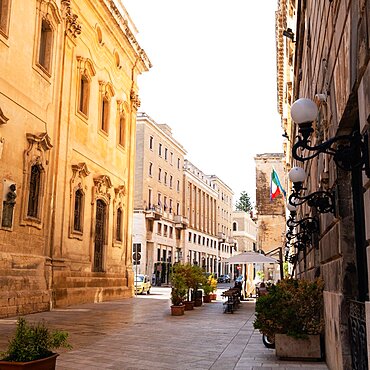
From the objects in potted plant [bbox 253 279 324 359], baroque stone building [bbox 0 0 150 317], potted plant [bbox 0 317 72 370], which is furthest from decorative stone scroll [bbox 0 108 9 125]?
potted plant [bbox 0 317 72 370]

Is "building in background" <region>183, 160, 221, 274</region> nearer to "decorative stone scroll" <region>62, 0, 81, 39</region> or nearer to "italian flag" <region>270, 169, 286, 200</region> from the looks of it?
"italian flag" <region>270, 169, 286, 200</region>

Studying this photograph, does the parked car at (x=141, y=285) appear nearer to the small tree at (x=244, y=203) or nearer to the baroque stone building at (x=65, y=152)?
the baroque stone building at (x=65, y=152)

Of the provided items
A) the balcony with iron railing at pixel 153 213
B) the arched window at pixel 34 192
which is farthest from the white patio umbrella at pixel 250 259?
the balcony with iron railing at pixel 153 213

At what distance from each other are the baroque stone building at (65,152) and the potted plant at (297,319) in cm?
926

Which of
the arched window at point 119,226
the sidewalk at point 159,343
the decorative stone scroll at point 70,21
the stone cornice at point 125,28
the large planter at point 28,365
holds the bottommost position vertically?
the sidewalk at point 159,343

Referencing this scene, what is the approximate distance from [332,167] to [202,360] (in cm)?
411

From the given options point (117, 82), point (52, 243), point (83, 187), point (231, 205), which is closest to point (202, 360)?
point (52, 243)

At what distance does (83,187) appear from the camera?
73.5 feet

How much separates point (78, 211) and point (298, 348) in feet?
50.7

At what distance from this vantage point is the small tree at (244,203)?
119 m

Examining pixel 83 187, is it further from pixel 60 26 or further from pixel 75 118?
pixel 60 26

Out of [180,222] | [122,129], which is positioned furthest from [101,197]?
[180,222]

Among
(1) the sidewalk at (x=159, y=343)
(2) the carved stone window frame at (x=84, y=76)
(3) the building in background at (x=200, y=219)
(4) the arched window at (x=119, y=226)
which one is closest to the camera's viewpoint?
(1) the sidewalk at (x=159, y=343)

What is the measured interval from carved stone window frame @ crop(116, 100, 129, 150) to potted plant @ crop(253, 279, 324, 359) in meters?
20.6
